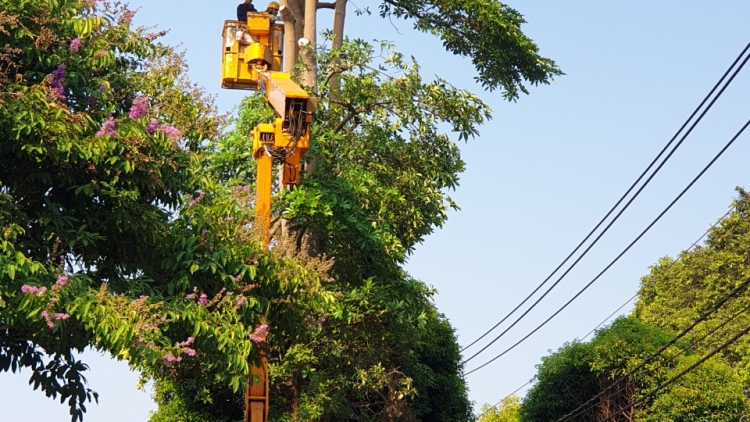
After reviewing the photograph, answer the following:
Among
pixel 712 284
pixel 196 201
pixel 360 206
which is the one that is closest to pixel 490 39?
pixel 360 206

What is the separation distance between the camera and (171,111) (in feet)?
55.2

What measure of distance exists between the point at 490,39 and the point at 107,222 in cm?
1492

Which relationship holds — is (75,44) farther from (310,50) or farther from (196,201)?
(310,50)

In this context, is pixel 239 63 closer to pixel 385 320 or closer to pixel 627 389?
pixel 385 320

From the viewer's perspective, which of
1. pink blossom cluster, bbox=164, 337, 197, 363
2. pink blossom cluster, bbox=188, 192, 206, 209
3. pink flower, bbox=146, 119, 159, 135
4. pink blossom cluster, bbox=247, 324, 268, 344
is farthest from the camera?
pink blossom cluster, bbox=188, 192, 206, 209

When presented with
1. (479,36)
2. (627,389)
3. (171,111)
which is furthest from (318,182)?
(627,389)

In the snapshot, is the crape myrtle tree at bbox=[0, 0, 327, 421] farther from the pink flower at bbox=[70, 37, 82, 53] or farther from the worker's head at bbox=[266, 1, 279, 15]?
the worker's head at bbox=[266, 1, 279, 15]

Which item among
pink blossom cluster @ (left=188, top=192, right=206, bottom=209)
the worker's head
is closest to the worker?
the worker's head

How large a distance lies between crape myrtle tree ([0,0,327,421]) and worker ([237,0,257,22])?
21.1ft

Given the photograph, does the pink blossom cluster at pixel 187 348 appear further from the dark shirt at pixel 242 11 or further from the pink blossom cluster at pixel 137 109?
the dark shirt at pixel 242 11

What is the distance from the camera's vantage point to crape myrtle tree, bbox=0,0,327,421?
47.2 feet

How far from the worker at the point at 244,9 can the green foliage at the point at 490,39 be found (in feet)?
20.4

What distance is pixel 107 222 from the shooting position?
15555mm

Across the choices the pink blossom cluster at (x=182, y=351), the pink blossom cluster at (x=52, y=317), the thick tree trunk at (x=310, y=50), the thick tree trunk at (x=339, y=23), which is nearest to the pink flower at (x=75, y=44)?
the pink blossom cluster at (x=52, y=317)
